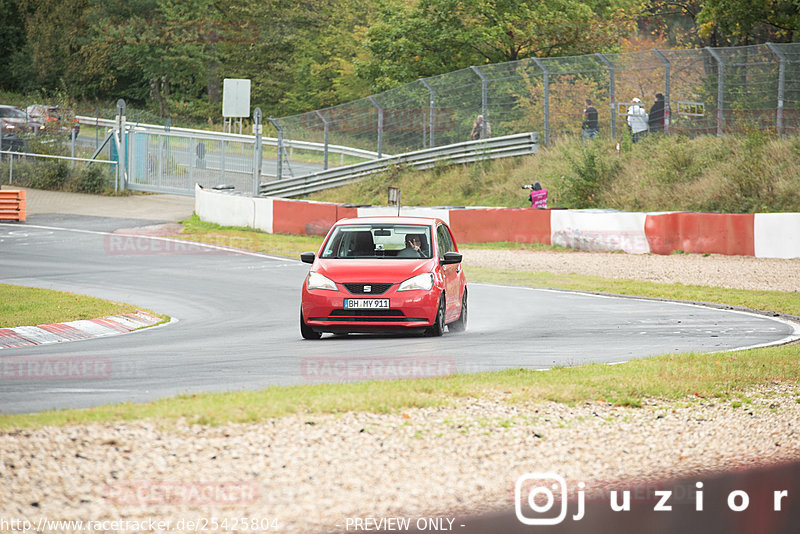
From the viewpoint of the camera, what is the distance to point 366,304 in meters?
13.1

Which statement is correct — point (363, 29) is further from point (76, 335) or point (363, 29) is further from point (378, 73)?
point (76, 335)

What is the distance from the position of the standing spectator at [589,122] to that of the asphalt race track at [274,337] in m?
12.4

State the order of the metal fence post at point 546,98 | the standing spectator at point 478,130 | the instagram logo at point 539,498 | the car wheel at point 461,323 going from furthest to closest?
the standing spectator at point 478,130 → the metal fence post at point 546,98 → the car wheel at point 461,323 → the instagram logo at point 539,498

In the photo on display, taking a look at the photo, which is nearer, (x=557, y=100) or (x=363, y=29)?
(x=557, y=100)

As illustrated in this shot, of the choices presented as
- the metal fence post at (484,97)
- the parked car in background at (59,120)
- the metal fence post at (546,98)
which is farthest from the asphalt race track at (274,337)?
the parked car in background at (59,120)

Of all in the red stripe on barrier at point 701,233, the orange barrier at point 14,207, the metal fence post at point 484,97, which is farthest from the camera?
the metal fence post at point 484,97

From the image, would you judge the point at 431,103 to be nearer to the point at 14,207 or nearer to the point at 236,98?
the point at 236,98

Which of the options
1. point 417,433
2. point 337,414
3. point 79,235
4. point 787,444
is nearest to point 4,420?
point 337,414

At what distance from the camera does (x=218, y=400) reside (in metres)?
8.20

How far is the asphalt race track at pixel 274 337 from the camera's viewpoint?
9766mm

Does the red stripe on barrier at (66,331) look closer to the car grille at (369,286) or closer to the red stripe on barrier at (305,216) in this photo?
the car grille at (369,286)

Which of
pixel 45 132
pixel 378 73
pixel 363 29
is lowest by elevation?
pixel 45 132

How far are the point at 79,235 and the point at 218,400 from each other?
23551 mm

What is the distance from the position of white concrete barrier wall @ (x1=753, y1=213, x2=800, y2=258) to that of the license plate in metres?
12.5
